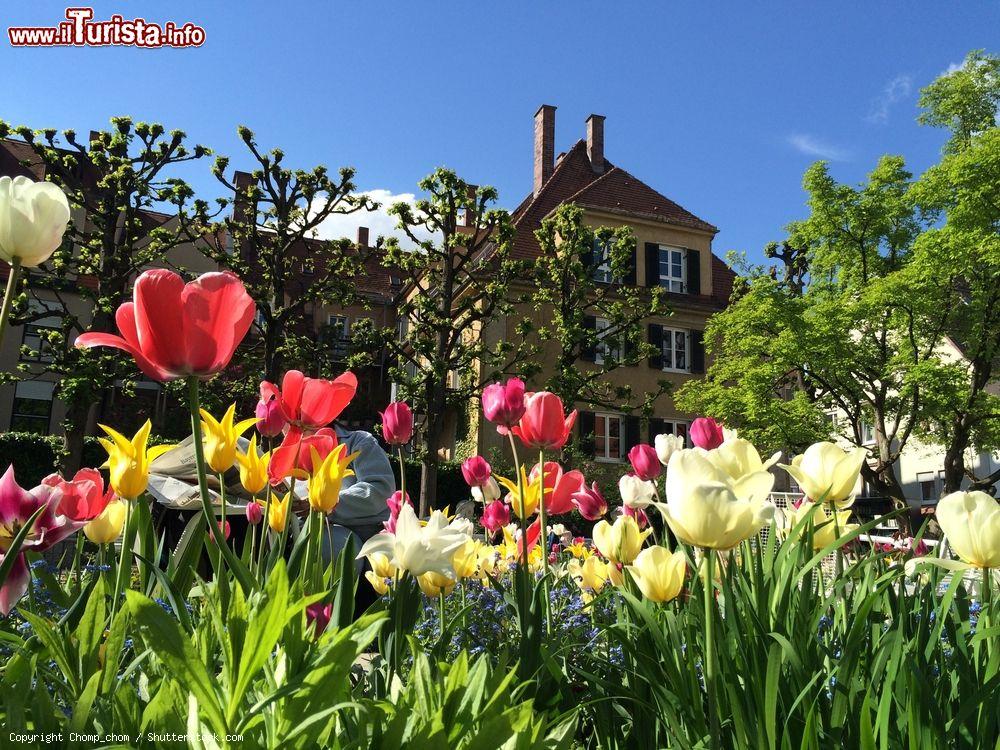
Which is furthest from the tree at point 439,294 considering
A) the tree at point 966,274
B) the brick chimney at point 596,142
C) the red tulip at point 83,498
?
the red tulip at point 83,498

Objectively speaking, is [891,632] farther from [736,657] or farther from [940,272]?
[940,272]

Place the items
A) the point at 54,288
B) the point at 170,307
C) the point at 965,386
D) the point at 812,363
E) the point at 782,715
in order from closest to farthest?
the point at 170,307
the point at 782,715
the point at 54,288
the point at 965,386
the point at 812,363

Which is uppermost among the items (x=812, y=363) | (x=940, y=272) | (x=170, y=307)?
(x=940, y=272)

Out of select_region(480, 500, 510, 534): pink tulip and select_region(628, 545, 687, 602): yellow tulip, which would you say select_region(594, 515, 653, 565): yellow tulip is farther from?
select_region(480, 500, 510, 534): pink tulip

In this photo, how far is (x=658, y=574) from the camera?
1.88 metres

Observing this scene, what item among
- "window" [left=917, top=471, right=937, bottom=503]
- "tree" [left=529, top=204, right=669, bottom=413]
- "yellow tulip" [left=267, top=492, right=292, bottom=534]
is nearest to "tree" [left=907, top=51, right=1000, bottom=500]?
"tree" [left=529, top=204, right=669, bottom=413]

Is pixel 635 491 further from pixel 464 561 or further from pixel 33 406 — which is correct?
pixel 33 406

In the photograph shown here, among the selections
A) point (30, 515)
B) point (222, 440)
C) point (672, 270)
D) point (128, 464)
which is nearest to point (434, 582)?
point (222, 440)

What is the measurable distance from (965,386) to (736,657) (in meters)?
20.1

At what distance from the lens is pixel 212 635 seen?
1.32 m

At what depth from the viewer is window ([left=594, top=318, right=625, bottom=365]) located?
21.4m

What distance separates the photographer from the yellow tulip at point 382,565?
227 cm

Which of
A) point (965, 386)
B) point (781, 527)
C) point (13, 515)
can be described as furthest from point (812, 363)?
point (13, 515)

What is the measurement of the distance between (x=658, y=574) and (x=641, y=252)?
2694cm
